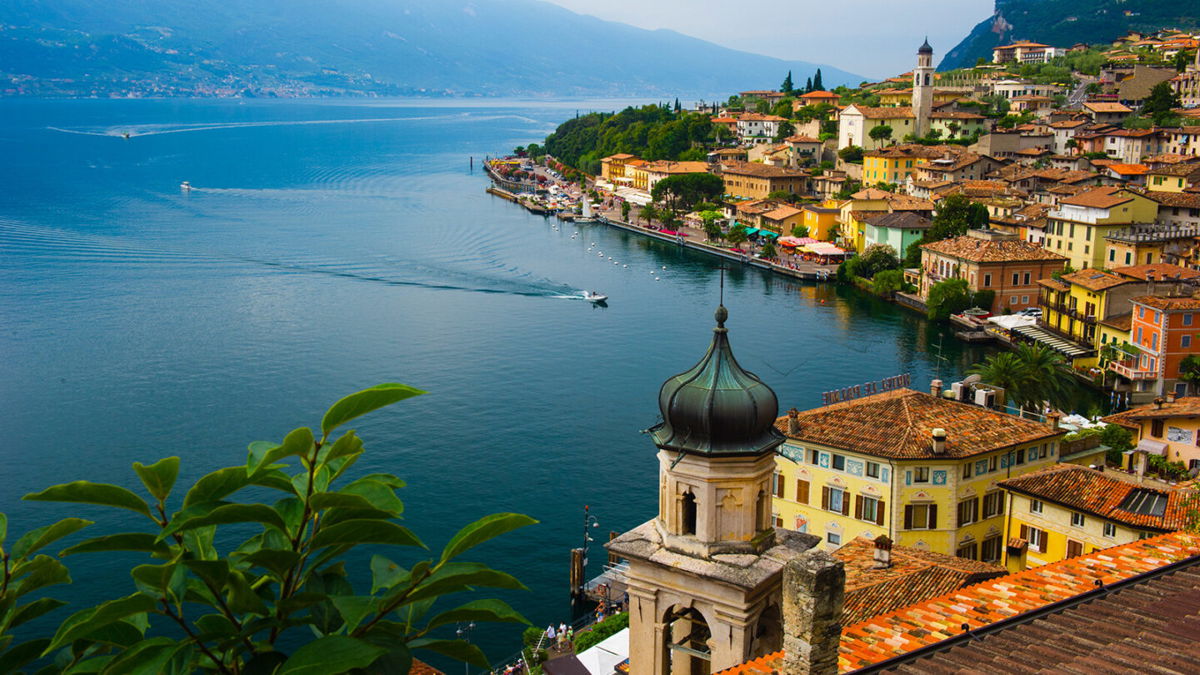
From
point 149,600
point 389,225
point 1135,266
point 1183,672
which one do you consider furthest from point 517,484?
point 389,225

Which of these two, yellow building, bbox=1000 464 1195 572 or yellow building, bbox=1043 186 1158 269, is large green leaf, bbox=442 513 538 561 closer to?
yellow building, bbox=1000 464 1195 572

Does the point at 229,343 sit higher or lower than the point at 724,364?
lower

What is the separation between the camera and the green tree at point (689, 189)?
86.1 metres

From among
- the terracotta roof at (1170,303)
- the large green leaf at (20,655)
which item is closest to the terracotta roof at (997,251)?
the terracotta roof at (1170,303)

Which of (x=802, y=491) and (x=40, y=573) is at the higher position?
(x=40, y=573)

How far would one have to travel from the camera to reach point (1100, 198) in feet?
173

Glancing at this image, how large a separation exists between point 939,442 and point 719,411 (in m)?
13.9

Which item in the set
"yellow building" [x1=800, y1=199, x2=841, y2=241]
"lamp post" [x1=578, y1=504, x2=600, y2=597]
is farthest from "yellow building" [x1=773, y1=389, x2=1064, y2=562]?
"yellow building" [x1=800, y1=199, x2=841, y2=241]

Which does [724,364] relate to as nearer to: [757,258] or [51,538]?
[51,538]

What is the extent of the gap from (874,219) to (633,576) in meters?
57.9

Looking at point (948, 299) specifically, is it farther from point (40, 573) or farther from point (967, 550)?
point (40, 573)

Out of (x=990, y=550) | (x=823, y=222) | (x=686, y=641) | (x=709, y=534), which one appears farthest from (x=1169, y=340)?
(x=709, y=534)

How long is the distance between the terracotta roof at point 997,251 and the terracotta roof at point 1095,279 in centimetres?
479

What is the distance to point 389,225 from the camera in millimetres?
77938
